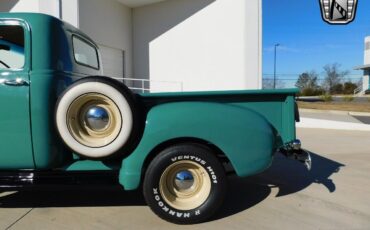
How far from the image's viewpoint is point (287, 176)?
4922 millimetres

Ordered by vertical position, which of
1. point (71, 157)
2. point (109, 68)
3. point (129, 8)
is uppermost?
point (129, 8)

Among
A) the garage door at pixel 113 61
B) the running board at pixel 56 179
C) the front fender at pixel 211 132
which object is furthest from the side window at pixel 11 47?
the garage door at pixel 113 61

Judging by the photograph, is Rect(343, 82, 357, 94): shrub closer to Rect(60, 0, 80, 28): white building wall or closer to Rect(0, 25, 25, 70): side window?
Rect(60, 0, 80, 28): white building wall

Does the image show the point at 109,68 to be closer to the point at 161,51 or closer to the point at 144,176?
the point at 161,51

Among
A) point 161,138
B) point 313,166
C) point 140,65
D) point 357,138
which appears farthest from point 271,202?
point 140,65

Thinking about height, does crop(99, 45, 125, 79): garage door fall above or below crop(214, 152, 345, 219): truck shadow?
above

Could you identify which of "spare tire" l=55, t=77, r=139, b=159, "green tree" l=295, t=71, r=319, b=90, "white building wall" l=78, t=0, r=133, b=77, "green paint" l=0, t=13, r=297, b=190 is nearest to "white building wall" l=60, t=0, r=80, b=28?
"white building wall" l=78, t=0, r=133, b=77

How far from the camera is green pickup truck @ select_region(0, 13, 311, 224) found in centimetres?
311

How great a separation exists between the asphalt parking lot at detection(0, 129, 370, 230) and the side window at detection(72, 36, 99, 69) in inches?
61.7

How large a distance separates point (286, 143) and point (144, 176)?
1.41 m

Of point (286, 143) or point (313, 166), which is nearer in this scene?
point (286, 143)

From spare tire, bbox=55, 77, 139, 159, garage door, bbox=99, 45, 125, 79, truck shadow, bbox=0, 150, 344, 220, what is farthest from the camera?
garage door, bbox=99, 45, 125, 79

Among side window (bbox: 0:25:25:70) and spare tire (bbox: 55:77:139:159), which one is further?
side window (bbox: 0:25:25:70)

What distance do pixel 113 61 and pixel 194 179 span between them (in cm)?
1021
